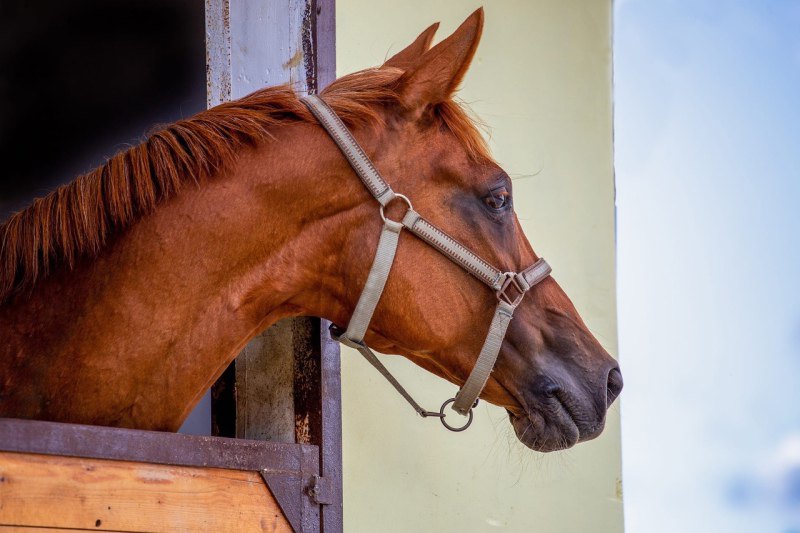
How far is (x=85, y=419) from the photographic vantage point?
1.83 m

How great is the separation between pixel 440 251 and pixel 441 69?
0.41m

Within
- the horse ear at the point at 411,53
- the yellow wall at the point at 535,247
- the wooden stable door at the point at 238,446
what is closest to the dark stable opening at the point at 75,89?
the yellow wall at the point at 535,247

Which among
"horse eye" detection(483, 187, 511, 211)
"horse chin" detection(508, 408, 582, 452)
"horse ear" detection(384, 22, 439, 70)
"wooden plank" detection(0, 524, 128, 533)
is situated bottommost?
"wooden plank" detection(0, 524, 128, 533)

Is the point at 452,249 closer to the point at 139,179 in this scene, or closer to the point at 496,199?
the point at 496,199

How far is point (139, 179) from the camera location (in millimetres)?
1926

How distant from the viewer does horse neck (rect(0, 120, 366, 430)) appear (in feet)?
6.09

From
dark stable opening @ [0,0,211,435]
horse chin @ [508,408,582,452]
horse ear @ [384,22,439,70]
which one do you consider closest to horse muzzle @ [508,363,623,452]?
horse chin @ [508,408,582,452]

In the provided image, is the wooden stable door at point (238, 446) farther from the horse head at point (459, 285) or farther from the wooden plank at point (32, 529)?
the horse head at point (459, 285)

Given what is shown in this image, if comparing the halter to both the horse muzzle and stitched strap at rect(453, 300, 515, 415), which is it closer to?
stitched strap at rect(453, 300, 515, 415)

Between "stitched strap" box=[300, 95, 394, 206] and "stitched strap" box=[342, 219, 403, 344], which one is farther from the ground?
"stitched strap" box=[300, 95, 394, 206]

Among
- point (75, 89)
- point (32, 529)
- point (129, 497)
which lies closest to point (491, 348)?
point (129, 497)

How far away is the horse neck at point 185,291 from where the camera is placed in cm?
186

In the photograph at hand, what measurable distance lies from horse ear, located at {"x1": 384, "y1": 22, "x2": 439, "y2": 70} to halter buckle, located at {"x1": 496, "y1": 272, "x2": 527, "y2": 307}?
0.64m

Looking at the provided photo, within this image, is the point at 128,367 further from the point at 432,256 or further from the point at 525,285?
the point at 525,285
